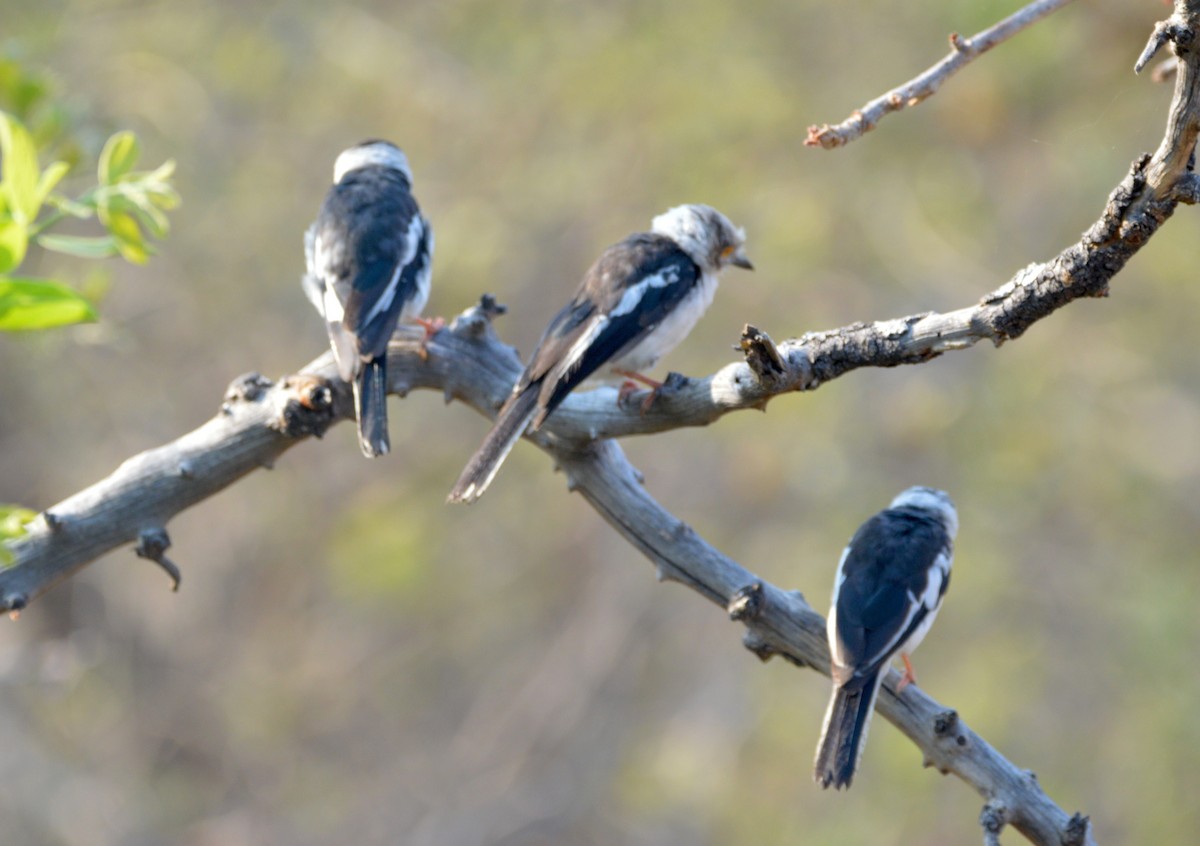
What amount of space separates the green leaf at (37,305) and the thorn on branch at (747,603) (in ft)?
5.74

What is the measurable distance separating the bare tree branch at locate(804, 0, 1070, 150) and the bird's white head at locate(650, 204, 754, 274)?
2.47 m

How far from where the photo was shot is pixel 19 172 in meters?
2.23

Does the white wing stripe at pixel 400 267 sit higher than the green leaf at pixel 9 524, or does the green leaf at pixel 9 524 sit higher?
the white wing stripe at pixel 400 267

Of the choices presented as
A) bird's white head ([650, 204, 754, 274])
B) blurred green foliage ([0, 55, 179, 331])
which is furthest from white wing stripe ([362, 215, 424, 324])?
blurred green foliage ([0, 55, 179, 331])

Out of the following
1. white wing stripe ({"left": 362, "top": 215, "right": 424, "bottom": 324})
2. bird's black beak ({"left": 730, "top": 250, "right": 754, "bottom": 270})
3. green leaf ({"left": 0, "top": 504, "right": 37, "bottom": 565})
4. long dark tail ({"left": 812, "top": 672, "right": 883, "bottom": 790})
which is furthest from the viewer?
bird's black beak ({"left": 730, "top": 250, "right": 754, "bottom": 270})

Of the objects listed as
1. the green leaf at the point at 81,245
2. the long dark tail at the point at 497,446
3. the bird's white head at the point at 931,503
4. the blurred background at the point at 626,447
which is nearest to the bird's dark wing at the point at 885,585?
the bird's white head at the point at 931,503

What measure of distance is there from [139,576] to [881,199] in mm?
6582

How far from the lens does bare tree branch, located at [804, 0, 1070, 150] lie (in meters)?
2.64

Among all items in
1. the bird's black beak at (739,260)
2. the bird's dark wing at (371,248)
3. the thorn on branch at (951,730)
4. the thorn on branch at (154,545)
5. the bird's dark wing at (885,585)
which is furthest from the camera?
the bird's black beak at (739,260)

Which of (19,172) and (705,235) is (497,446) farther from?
(705,235)

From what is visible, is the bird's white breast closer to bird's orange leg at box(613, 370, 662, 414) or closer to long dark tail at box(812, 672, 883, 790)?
bird's orange leg at box(613, 370, 662, 414)

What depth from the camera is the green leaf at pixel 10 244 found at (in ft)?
6.93

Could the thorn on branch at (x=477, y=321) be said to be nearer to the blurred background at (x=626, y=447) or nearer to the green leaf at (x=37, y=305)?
the green leaf at (x=37, y=305)

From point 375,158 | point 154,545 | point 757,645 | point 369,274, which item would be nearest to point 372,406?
point 154,545
